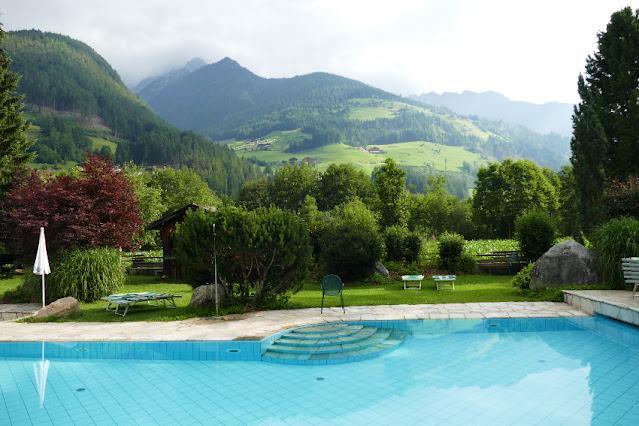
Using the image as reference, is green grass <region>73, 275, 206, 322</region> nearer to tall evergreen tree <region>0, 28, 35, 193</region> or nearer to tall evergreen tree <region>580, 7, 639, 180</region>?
tall evergreen tree <region>0, 28, 35, 193</region>

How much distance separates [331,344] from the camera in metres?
8.20

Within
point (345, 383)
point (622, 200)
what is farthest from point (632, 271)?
point (345, 383)

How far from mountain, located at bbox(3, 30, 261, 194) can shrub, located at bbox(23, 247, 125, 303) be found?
91.2m

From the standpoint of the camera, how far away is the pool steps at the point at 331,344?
7641 millimetres

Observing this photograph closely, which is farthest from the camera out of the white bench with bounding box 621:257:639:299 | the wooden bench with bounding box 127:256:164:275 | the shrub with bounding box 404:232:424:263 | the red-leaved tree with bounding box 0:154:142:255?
the wooden bench with bounding box 127:256:164:275

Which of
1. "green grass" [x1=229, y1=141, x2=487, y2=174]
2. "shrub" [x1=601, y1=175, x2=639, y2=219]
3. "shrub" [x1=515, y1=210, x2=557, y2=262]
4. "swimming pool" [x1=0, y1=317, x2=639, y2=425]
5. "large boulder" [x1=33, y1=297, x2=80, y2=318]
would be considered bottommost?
"swimming pool" [x1=0, y1=317, x2=639, y2=425]

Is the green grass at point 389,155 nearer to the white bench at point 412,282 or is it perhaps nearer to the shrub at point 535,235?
the shrub at point 535,235

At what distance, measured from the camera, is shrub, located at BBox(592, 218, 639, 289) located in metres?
11.4

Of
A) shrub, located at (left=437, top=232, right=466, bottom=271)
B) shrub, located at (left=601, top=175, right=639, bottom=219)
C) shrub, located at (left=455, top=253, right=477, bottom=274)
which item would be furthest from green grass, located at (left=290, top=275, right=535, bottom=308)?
shrub, located at (left=601, top=175, right=639, bottom=219)

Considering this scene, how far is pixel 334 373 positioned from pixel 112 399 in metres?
3.37

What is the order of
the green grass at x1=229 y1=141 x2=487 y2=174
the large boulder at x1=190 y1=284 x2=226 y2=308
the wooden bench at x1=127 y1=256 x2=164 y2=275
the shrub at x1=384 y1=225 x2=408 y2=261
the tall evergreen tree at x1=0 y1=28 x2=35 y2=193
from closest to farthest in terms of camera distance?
the large boulder at x1=190 y1=284 x2=226 y2=308, the shrub at x1=384 y1=225 x2=408 y2=261, the wooden bench at x1=127 y1=256 x2=164 y2=275, the tall evergreen tree at x1=0 y1=28 x2=35 y2=193, the green grass at x1=229 y1=141 x2=487 y2=174

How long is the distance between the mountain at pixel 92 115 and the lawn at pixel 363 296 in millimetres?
89463

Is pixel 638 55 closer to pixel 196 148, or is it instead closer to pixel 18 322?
pixel 18 322

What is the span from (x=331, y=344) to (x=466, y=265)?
487 inches
